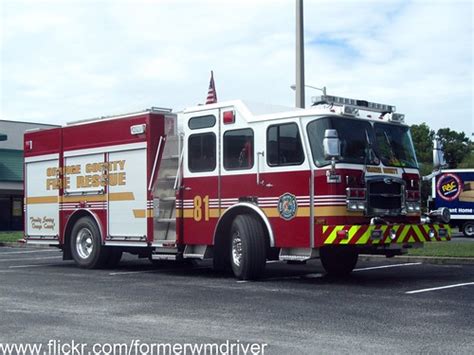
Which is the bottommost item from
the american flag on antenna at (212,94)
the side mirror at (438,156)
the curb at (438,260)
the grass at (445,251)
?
the curb at (438,260)

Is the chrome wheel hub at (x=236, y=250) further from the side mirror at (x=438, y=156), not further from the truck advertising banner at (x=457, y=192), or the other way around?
the truck advertising banner at (x=457, y=192)

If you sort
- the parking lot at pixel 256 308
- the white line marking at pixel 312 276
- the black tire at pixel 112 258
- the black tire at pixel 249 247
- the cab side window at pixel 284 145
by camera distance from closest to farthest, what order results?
the parking lot at pixel 256 308, the cab side window at pixel 284 145, the black tire at pixel 249 247, the white line marking at pixel 312 276, the black tire at pixel 112 258

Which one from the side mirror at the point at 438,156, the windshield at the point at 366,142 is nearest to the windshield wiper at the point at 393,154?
the windshield at the point at 366,142

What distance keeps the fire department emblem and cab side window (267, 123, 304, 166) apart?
1.85 feet

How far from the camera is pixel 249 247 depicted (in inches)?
525

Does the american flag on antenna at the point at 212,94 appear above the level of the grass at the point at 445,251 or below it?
above

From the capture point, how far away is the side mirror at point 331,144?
1214 cm

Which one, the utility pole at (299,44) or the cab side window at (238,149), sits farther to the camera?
the utility pole at (299,44)

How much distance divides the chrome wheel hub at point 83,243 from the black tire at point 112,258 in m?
0.46

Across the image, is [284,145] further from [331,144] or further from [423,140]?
[423,140]

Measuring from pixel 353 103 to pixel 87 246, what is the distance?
6.78m

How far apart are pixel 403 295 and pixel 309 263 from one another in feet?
21.7

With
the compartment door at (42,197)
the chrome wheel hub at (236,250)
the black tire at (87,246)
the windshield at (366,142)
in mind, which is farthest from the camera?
the compartment door at (42,197)

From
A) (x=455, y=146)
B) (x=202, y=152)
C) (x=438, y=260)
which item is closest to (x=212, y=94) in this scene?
(x=202, y=152)
